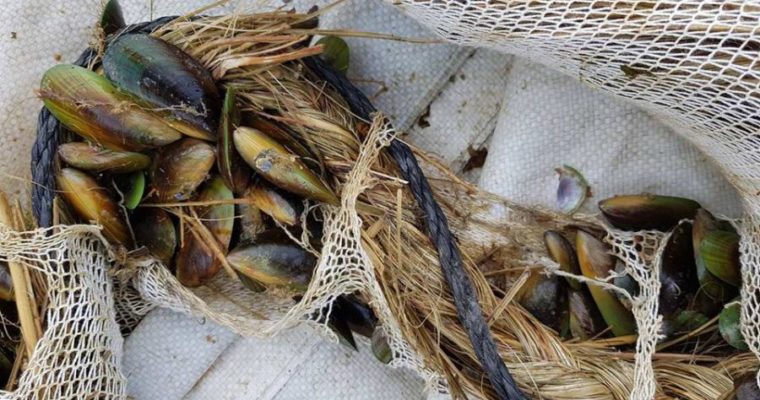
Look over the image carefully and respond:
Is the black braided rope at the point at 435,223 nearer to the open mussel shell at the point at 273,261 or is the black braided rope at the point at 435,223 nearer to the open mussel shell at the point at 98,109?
the open mussel shell at the point at 98,109

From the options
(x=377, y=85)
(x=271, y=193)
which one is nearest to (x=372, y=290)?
(x=271, y=193)

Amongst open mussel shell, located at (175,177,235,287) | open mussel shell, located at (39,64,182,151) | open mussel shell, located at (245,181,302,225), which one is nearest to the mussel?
A: open mussel shell, located at (245,181,302,225)

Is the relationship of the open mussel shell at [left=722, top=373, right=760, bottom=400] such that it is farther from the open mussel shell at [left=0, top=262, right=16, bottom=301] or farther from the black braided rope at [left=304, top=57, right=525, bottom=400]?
the open mussel shell at [left=0, top=262, right=16, bottom=301]

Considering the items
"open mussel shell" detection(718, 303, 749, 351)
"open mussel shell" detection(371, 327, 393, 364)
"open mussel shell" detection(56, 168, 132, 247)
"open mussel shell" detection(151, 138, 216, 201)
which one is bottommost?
"open mussel shell" detection(371, 327, 393, 364)

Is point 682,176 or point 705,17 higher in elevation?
point 705,17

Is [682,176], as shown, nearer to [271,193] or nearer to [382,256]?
[382,256]

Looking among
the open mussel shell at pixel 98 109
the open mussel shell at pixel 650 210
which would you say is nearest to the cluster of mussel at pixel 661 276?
the open mussel shell at pixel 650 210
